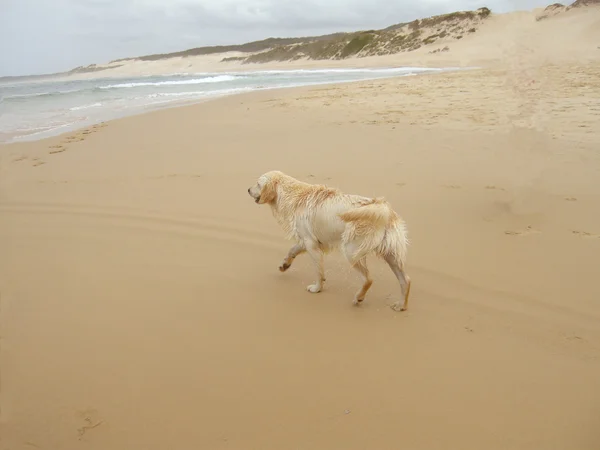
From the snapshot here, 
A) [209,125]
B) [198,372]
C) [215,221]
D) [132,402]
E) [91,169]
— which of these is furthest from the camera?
[209,125]

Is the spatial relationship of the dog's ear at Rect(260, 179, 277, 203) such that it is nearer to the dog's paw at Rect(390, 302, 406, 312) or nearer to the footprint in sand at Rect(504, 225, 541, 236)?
the dog's paw at Rect(390, 302, 406, 312)

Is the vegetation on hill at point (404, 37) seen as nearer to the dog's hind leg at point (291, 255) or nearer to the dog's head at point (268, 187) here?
the dog's head at point (268, 187)

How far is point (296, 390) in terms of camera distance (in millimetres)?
3094

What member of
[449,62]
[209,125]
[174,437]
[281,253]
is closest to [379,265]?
[281,253]

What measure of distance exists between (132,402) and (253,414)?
2.87ft

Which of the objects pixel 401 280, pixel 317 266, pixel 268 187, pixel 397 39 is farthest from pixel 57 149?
pixel 397 39

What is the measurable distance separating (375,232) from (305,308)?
3.38 ft

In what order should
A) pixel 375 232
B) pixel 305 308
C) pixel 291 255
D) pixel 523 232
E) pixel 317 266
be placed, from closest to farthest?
pixel 375 232 < pixel 305 308 < pixel 317 266 < pixel 291 255 < pixel 523 232

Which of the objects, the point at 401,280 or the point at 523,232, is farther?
the point at 523,232

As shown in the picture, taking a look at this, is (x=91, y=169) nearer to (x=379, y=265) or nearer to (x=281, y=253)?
(x=281, y=253)

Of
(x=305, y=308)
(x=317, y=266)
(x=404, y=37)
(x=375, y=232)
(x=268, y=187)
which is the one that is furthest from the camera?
(x=404, y=37)

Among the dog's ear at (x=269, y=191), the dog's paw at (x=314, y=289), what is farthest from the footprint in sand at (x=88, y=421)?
the dog's ear at (x=269, y=191)

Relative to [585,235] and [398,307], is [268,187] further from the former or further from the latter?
[585,235]

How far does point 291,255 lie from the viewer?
4820 millimetres
